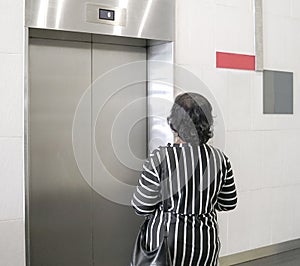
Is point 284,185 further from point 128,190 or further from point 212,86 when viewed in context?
point 128,190

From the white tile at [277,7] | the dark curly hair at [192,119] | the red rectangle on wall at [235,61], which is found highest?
the white tile at [277,7]

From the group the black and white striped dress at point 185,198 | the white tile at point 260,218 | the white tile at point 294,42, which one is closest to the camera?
the black and white striped dress at point 185,198

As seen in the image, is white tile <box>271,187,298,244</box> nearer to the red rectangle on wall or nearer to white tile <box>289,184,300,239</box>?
white tile <box>289,184,300,239</box>

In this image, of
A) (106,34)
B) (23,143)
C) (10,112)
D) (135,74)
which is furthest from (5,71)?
(135,74)

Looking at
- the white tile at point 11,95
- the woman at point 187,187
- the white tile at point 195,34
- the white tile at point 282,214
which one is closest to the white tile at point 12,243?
the white tile at point 11,95

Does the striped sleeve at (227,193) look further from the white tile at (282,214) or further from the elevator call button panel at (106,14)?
the white tile at (282,214)

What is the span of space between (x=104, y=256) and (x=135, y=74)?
1413mm

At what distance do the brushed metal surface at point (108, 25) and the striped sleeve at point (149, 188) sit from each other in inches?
50.5

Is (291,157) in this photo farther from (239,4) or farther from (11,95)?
(11,95)

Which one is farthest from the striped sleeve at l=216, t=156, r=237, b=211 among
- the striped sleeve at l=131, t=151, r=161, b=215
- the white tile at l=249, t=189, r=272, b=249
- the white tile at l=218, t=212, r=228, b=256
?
the white tile at l=249, t=189, r=272, b=249

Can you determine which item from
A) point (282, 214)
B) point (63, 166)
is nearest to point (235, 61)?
point (282, 214)

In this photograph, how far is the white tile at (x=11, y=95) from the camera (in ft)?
9.32

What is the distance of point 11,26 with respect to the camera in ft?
9.40

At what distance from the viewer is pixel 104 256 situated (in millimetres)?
3549
